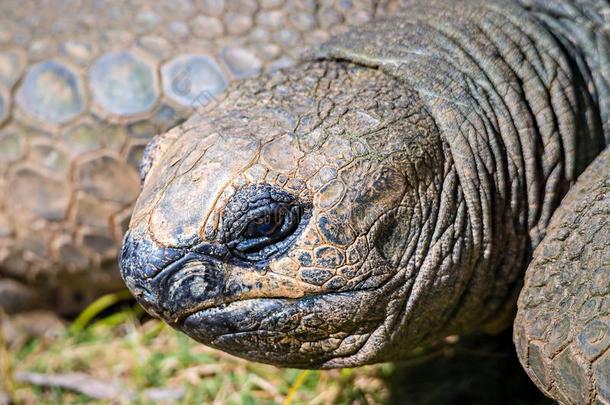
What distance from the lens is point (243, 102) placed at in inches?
124

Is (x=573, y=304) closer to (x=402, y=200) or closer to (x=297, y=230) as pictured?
(x=402, y=200)

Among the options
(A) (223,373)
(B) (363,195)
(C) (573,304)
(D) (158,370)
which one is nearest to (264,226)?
(B) (363,195)

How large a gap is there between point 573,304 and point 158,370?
7.34ft

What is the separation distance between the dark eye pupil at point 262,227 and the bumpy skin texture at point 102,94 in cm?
150

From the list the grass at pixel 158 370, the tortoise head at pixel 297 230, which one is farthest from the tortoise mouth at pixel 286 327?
the grass at pixel 158 370

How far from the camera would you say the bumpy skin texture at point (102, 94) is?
4363 millimetres

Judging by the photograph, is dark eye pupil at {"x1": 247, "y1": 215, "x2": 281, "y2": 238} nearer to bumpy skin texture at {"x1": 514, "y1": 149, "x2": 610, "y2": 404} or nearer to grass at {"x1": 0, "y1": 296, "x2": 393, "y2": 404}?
bumpy skin texture at {"x1": 514, "y1": 149, "x2": 610, "y2": 404}

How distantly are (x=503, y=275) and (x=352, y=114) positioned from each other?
2.47 feet

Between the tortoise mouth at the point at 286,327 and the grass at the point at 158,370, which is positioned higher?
the tortoise mouth at the point at 286,327

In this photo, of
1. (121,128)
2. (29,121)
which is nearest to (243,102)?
(121,128)

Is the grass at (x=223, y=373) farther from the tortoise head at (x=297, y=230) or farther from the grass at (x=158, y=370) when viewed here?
the tortoise head at (x=297, y=230)

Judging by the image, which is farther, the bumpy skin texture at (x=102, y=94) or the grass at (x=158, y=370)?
the bumpy skin texture at (x=102, y=94)

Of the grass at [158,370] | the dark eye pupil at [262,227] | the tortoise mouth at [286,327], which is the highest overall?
the dark eye pupil at [262,227]

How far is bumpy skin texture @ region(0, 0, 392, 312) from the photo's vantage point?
14.3 ft
